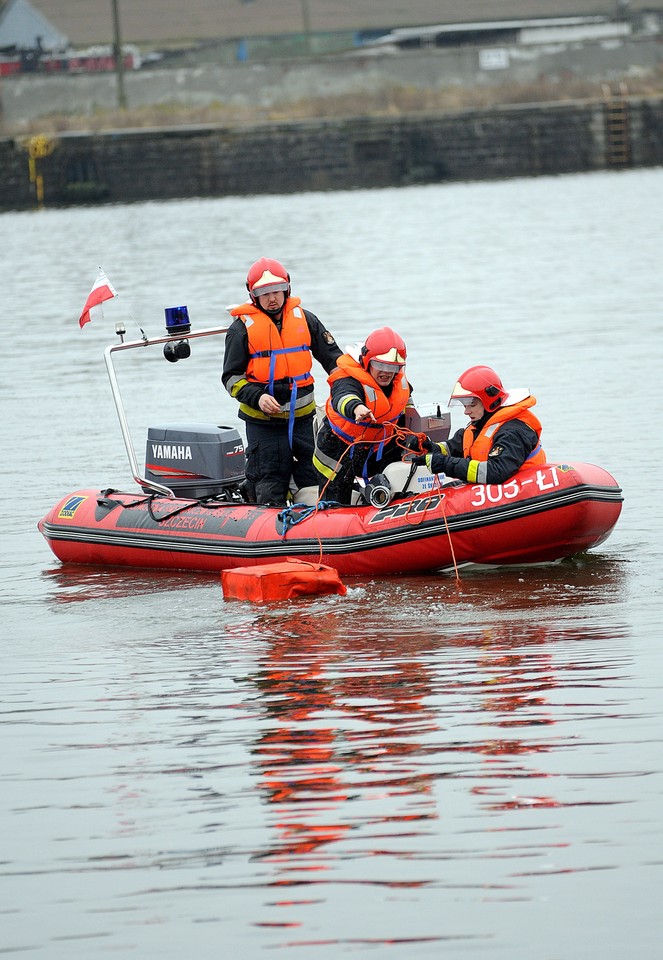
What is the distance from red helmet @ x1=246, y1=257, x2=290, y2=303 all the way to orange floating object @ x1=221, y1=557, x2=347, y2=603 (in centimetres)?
138

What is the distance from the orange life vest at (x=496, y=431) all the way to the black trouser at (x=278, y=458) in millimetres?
958

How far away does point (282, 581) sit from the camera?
23.9 ft

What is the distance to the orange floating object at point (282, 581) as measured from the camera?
7266 mm

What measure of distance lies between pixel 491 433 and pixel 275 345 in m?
1.22

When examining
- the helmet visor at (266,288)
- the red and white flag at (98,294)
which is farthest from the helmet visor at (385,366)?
the red and white flag at (98,294)

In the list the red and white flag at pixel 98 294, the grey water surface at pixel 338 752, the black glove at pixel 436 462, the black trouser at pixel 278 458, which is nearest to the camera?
the grey water surface at pixel 338 752

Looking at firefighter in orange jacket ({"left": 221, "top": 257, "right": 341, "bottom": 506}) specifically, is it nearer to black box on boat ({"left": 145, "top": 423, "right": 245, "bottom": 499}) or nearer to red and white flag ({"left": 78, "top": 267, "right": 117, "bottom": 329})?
black box on boat ({"left": 145, "top": 423, "right": 245, "bottom": 499})

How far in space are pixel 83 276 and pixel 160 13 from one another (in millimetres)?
34752

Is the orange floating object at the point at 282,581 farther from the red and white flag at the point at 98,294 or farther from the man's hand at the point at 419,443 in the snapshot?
the red and white flag at the point at 98,294

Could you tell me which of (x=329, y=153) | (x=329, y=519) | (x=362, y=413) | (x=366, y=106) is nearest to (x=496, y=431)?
(x=362, y=413)

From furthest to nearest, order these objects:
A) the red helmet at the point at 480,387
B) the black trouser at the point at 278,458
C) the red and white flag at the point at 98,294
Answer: the red and white flag at the point at 98,294
the black trouser at the point at 278,458
the red helmet at the point at 480,387

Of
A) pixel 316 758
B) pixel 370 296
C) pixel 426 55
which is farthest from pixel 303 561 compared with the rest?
pixel 426 55

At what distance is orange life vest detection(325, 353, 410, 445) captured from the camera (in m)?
7.59

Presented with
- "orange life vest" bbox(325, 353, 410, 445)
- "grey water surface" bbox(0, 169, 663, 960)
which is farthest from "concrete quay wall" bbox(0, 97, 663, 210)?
"orange life vest" bbox(325, 353, 410, 445)
